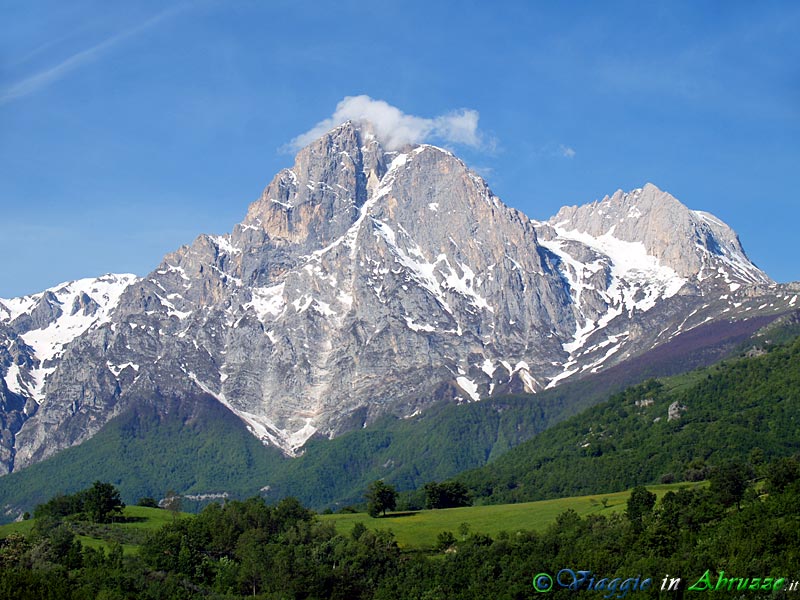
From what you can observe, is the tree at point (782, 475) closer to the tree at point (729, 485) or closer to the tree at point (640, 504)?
the tree at point (729, 485)

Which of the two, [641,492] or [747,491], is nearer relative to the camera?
[747,491]

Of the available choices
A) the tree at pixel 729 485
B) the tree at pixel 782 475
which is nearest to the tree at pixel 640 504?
the tree at pixel 729 485

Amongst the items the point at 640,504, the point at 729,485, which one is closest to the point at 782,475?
the point at 729,485

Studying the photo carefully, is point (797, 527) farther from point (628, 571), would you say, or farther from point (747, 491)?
point (747, 491)

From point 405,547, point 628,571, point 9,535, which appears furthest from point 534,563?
point 9,535

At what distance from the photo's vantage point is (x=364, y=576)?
165 metres

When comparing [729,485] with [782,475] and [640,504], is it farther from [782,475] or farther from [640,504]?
[640,504]

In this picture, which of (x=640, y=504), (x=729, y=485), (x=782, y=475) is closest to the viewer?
(x=782, y=475)

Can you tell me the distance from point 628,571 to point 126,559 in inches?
3372

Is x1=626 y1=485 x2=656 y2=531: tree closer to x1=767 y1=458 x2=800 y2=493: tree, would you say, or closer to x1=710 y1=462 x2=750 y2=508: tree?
x1=710 y1=462 x2=750 y2=508: tree

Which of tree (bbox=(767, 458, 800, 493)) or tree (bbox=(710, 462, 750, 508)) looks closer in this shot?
tree (bbox=(767, 458, 800, 493))

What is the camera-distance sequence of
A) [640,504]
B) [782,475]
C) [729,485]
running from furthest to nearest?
[640,504], [729,485], [782,475]

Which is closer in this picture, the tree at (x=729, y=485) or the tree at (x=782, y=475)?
the tree at (x=782, y=475)

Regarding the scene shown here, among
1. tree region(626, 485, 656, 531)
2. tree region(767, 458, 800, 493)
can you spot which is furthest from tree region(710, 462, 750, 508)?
tree region(626, 485, 656, 531)
